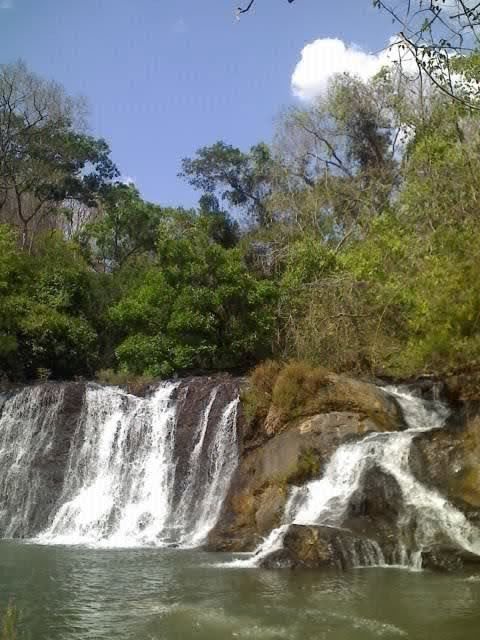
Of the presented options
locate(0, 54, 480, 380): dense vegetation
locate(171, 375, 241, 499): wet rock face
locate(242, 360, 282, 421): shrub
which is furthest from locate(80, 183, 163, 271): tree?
locate(242, 360, 282, 421): shrub

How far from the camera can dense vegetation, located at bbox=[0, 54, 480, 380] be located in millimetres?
16000

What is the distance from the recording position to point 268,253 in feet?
100

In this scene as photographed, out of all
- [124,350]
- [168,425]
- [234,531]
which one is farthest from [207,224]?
[234,531]

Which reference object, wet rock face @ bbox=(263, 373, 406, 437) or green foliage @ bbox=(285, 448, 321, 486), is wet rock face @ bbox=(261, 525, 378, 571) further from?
wet rock face @ bbox=(263, 373, 406, 437)

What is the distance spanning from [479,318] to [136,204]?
2023 centimetres

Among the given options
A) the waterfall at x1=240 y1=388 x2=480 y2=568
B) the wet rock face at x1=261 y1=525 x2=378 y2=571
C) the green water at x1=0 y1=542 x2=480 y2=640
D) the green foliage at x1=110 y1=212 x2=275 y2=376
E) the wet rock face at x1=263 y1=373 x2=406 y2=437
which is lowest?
the green water at x1=0 y1=542 x2=480 y2=640

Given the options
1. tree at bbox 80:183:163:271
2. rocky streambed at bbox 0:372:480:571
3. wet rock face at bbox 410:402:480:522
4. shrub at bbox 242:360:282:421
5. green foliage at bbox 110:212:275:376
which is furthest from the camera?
tree at bbox 80:183:163:271

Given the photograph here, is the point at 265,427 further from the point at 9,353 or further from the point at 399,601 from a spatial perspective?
the point at 9,353

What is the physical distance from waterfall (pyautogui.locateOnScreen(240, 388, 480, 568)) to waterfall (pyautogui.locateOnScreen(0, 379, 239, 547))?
2.46 m

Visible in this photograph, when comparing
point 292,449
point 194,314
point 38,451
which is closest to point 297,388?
point 292,449

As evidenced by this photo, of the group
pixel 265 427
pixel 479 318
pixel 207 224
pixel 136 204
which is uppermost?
pixel 136 204

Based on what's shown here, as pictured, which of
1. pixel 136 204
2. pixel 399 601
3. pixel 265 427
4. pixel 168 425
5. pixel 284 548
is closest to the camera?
pixel 399 601

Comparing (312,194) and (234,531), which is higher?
(312,194)

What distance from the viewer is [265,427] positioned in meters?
16.7
